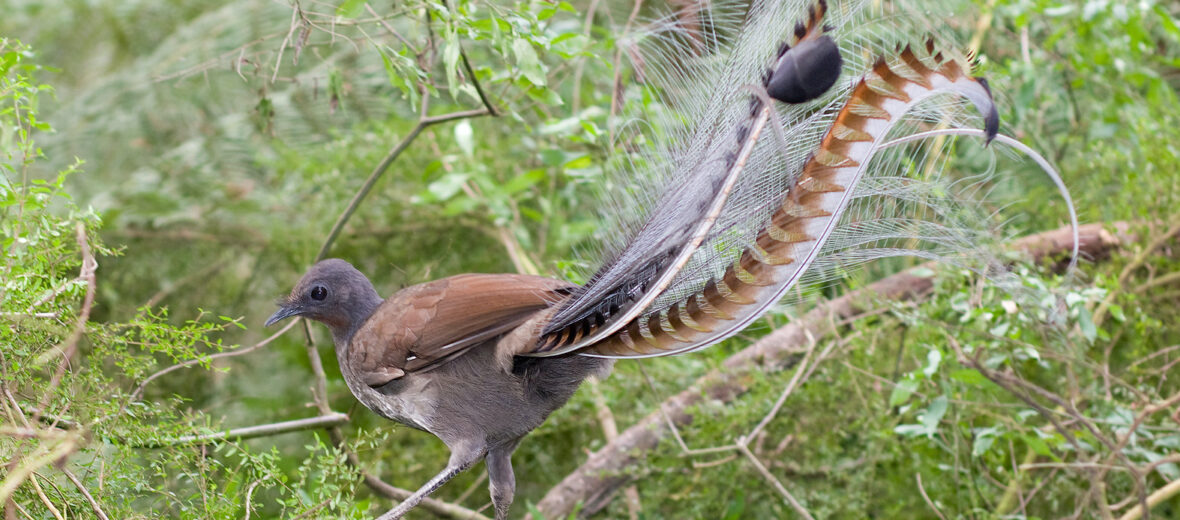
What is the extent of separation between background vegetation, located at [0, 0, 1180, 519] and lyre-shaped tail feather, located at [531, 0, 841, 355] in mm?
492

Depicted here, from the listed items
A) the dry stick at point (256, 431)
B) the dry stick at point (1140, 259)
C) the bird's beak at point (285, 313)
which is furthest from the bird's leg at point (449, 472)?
the dry stick at point (1140, 259)

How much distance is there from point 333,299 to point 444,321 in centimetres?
34

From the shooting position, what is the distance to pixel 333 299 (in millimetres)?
2342

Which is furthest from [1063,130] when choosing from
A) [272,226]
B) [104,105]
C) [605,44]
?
[104,105]

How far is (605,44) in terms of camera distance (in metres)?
2.79

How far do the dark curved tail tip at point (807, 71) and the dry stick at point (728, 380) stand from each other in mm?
1348

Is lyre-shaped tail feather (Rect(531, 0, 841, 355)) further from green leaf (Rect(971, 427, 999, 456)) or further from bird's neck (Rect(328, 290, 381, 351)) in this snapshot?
green leaf (Rect(971, 427, 999, 456))

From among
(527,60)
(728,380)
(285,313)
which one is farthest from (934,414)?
(285,313)

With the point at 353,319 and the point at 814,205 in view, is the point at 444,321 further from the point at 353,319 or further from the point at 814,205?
the point at 814,205

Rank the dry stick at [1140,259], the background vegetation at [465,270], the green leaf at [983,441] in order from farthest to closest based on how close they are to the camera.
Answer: the dry stick at [1140,259] → the green leaf at [983,441] → the background vegetation at [465,270]

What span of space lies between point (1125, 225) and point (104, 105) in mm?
4348

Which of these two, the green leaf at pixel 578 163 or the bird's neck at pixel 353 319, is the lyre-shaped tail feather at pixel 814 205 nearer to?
the bird's neck at pixel 353 319

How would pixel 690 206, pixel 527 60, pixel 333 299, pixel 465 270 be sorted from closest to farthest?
1. pixel 690 206
2. pixel 527 60
3. pixel 333 299
4. pixel 465 270

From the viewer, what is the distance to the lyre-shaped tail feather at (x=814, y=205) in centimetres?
154
